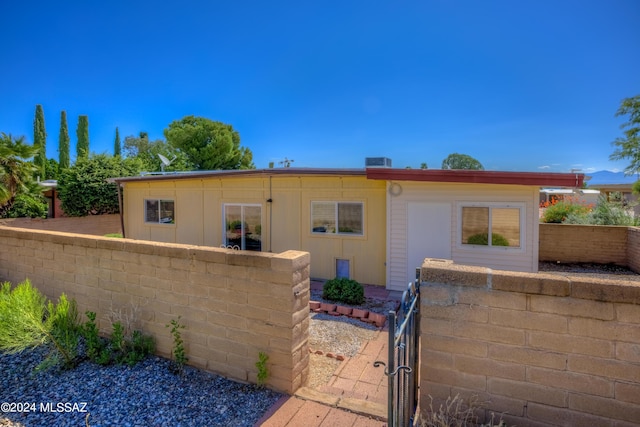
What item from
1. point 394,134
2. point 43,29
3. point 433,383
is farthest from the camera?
point 394,134

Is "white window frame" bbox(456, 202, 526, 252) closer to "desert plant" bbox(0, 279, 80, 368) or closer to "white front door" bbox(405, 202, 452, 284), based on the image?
"white front door" bbox(405, 202, 452, 284)

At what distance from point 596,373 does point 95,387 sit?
14.7 feet

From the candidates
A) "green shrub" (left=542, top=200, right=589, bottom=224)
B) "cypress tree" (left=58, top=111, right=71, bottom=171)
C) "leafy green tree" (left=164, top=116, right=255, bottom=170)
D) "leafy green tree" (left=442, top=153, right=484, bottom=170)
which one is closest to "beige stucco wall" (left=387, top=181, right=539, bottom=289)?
"green shrub" (left=542, top=200, right=589, bottom=224)

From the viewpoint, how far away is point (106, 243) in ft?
14.6

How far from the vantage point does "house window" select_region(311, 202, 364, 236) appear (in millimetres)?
8492

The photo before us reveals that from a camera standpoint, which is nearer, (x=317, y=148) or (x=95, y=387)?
(x=95, y=387)

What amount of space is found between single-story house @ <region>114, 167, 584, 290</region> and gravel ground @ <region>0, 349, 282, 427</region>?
17.6 feet

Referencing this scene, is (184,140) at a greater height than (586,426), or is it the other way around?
(184,140)

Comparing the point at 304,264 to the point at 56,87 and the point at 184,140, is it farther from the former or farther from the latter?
the point at 184,140

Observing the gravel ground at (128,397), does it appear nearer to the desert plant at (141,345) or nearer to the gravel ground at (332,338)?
the desert plant at (141,345)

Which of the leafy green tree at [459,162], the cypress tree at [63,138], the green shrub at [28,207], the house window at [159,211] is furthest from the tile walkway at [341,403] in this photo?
the cypress tree at [63,138]

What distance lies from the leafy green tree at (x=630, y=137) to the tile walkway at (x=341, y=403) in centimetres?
1824

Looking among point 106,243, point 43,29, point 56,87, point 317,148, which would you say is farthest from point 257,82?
point 106,243

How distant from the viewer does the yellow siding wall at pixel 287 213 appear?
831 centimetres
